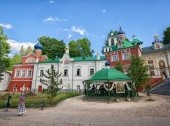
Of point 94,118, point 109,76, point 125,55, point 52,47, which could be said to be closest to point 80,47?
point 52,47

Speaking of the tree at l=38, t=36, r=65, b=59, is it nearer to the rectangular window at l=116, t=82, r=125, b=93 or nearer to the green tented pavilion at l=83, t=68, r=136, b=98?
the green tented pavilion at l=83, t=68, r=136, b=98

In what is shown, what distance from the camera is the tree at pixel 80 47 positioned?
51.8 metres

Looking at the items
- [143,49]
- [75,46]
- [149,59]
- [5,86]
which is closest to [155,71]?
Result: [149,59]

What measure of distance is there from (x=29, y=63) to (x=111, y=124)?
123 feet

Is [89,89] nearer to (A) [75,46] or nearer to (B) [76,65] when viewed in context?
(B) [76,65]

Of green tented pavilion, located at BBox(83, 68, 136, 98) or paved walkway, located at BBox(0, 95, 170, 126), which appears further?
green tented pavilion, located at BBox(83, 68, 136, 98)

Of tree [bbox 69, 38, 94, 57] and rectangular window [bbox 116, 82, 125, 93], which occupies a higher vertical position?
tree [bbox 69, 38, 94, 57]

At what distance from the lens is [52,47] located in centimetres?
5338

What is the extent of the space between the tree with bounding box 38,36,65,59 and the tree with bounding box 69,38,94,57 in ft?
12.7

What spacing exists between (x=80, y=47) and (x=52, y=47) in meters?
9.39

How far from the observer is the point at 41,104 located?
1694 centimetres

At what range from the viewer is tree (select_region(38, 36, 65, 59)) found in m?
52.8

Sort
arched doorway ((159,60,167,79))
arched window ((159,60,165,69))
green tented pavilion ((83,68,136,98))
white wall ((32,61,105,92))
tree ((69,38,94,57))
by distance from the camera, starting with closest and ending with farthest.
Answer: green tented pavilion ((83,68,136,98)), arched doorway ((159,60,167,79)), arched window ((159,60,165,69)), white wall ((32,61,105,92)), tree ((69,38,94,57))

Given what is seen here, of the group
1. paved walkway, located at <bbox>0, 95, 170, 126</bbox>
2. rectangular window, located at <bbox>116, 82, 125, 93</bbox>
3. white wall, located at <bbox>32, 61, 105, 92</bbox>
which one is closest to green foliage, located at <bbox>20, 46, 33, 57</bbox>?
white wall, located at <bbox>32, 61, 105, 92</bbox>
